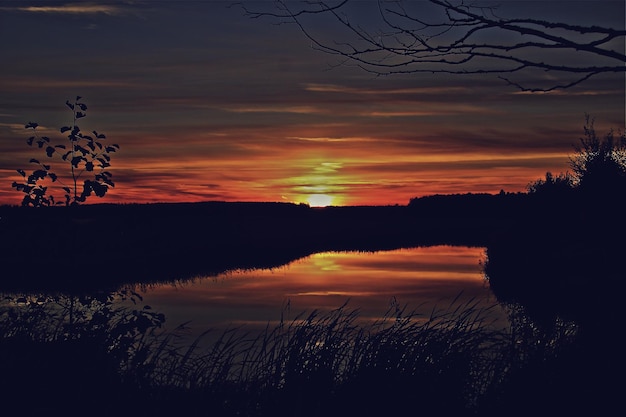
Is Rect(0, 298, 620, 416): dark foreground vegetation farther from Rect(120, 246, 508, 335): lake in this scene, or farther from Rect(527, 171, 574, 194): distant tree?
Rect(527, 171, 574, 194): distant tree

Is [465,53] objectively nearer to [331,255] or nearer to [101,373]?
[101,373]

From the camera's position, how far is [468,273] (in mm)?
41219

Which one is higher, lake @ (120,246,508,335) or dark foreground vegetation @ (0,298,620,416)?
dark foreground vegetation @ (0,298,620,416)

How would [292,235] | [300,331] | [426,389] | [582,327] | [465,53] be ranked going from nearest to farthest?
[465,53]
[426,389]
[300,331]
[582,327]
[292,235]

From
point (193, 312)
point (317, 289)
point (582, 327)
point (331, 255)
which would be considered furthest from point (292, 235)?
point (582, 327)

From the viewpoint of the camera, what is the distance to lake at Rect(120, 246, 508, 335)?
957 inches

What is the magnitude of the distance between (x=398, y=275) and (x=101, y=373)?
3400cm

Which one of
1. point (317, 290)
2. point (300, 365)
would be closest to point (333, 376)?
point (300, 365)

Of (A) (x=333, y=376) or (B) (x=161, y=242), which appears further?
(B) (x=161, y=242)

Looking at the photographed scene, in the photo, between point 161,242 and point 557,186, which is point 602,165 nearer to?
point 557,186

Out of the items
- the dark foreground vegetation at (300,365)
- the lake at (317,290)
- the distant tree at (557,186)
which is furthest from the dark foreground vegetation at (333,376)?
the distant tree at (557,186)

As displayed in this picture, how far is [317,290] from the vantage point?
109 feet

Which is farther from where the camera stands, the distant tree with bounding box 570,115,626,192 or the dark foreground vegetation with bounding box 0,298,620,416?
the distant tree with bounding box 570,115,626,192

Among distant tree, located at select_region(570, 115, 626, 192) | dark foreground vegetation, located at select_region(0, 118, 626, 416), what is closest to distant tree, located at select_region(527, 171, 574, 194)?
distant tree, located at select_region(570, 115, 626, 192)
